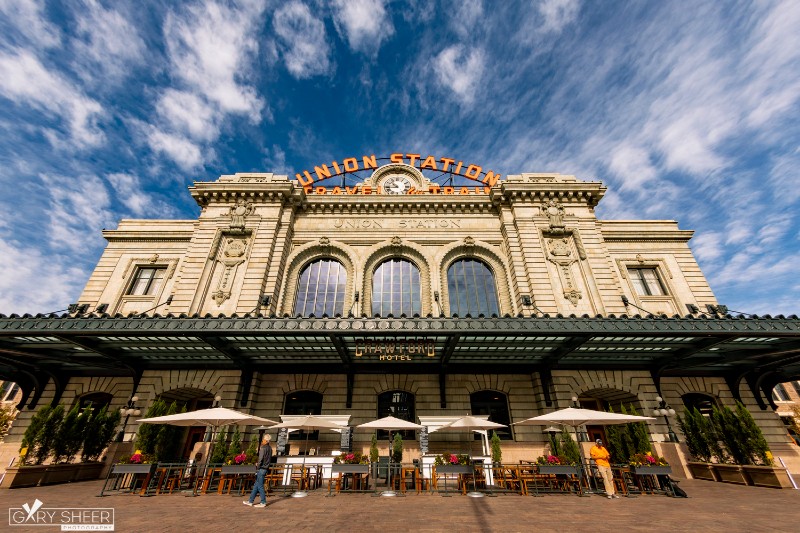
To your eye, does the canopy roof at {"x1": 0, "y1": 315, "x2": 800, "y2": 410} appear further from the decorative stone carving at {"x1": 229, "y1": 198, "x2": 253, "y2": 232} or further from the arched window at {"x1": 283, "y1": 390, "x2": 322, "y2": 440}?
the decorative stone carving at {"x1": 229, "y1": 198, "x2": 253, "y2": 232}

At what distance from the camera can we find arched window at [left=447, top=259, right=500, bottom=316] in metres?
21.1

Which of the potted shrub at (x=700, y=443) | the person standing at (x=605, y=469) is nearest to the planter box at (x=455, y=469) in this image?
the person standing at (x=605, y=469)

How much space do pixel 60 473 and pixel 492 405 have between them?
19.8m

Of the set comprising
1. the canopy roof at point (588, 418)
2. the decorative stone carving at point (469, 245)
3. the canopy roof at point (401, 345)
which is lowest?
the canopy roof at point (588, 418)

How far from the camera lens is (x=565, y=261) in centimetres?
2073

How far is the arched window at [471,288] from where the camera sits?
21078 millimetres

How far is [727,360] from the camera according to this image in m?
15.9

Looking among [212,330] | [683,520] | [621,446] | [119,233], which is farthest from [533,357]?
[119,233]

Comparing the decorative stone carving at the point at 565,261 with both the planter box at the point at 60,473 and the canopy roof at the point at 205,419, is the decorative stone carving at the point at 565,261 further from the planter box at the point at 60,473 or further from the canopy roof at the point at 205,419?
the planter box at the point at 60,473

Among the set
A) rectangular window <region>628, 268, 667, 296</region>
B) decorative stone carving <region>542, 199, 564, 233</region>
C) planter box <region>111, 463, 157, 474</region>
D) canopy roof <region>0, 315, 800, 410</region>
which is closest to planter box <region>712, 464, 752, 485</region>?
canopy roof <region>0, 315, 800, 410</region>

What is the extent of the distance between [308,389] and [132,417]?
846cm

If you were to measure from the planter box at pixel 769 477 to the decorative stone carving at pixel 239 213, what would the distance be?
27.9 m

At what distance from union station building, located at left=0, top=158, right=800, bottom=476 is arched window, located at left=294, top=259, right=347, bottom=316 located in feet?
0.33

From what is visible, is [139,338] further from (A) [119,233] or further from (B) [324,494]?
(A) [119,233]
